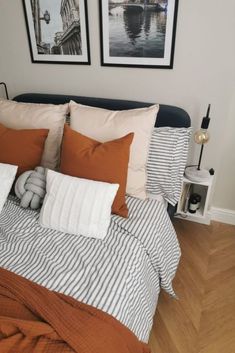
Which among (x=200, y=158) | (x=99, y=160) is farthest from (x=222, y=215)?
(x=99, y=160)

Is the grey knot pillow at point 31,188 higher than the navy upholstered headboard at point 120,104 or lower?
lower

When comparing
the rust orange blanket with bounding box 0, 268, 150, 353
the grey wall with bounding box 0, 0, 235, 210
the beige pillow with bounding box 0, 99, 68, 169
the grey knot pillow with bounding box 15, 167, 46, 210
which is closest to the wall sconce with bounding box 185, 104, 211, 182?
the grey wall with bounding box 0, 0, 235, 210

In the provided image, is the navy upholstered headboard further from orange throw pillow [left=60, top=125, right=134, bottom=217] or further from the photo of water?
orange throw pillow [left=60, top=125, right=134, bottom=217]

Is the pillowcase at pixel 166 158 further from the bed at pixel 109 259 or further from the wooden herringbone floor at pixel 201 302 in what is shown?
the wooden herringbone floor at pixel 201 302

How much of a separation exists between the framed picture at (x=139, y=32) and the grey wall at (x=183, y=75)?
0.05m

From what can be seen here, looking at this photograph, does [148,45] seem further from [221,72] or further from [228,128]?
[228,128]

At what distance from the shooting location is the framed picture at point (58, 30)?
1771 mm

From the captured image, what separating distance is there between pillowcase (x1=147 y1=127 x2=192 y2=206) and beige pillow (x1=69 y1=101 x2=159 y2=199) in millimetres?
64

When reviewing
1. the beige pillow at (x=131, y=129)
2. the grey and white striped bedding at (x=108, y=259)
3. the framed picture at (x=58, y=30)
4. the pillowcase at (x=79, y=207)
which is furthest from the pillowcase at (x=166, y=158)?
the framed picture at (x=58, y=30)

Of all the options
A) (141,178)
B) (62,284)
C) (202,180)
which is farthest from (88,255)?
(202,180)

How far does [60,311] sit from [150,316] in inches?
20.1

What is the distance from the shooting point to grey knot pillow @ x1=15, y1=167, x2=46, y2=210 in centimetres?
144

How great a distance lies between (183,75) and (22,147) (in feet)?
3.70

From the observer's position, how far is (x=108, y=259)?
1.15m
